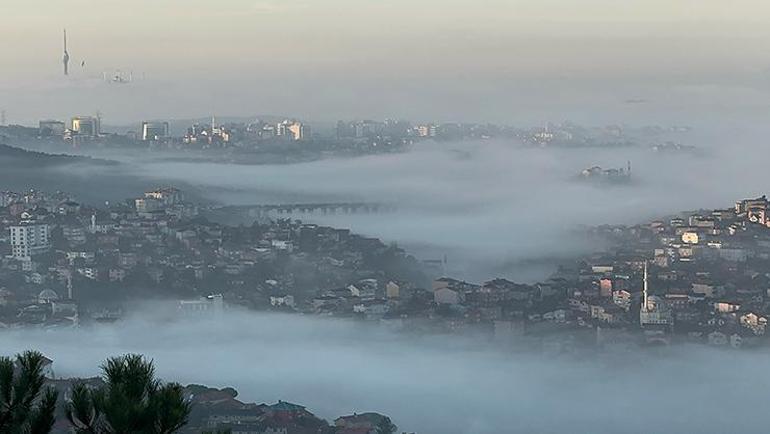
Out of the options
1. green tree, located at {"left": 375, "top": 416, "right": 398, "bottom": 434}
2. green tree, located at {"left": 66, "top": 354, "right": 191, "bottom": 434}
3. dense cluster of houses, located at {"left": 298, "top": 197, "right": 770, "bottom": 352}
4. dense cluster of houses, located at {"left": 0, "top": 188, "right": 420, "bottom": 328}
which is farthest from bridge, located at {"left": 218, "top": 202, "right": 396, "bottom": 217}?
green tree, located at {"left": 66, "top": 354, "right": 191, "bottom": 434}

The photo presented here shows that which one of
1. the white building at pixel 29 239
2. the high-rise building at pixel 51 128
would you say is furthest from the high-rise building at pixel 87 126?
the white building at pixel 29 239

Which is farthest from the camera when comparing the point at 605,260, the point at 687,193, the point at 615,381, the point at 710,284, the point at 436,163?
the point at 436,163

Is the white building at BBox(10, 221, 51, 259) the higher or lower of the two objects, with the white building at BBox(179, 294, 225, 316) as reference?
higher

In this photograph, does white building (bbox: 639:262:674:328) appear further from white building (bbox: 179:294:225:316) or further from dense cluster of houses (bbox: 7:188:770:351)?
white building (bbox: 179:294:225:316)

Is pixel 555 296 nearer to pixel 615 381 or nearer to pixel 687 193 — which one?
pixel 615 381

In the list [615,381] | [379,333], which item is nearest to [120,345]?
[379,333]

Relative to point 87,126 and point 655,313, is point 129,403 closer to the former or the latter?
point 655,313

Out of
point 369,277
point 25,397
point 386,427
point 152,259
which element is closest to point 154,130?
point 152,259

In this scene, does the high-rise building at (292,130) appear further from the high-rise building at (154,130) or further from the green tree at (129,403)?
the green tree at (129,403)
